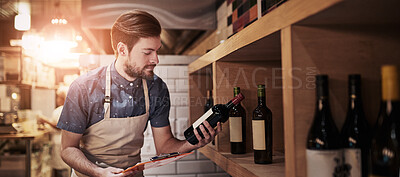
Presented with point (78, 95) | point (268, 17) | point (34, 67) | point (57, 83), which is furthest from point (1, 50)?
point (268, 17)

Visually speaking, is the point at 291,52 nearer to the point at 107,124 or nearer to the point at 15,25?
the point at 107,124

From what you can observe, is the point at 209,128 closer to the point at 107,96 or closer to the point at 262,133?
the point at 262,133

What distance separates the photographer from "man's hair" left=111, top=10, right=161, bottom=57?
1484mm

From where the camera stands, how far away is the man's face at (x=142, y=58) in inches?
58.4

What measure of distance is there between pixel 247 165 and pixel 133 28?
0.85 metres

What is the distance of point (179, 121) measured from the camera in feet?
5.92

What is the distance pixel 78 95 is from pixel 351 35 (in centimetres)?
122

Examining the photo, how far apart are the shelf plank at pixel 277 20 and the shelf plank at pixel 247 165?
38 centimetres

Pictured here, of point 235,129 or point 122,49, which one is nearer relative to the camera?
point 235,129

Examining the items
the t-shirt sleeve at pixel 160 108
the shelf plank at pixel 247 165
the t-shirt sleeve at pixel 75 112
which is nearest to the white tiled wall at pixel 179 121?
the t-shirt sleeve at pixel 160 108

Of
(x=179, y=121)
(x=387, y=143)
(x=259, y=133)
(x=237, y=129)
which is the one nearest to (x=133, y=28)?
(x=179, y=121)

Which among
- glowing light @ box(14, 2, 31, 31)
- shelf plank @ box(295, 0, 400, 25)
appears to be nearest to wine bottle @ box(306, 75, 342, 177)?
shelf plank @ box(295, 0, 400, 25)

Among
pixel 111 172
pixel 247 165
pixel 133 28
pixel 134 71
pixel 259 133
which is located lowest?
pixel 111 172

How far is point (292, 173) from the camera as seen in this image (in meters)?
0.68
